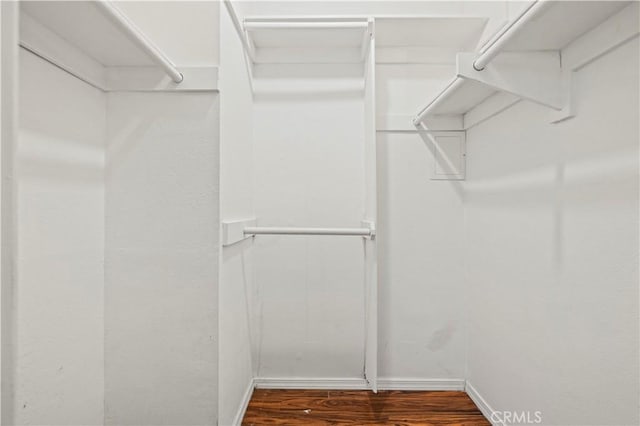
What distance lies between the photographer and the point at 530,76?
102cm

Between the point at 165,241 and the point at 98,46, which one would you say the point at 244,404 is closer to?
the point at 165,241

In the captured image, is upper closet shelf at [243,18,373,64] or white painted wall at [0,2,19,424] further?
upper closet shelf at [243,18,373,64]

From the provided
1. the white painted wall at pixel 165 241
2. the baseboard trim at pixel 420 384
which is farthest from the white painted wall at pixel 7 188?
the baseboard trim at pixel 420 384

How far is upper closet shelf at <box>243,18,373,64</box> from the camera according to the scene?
5.06ft

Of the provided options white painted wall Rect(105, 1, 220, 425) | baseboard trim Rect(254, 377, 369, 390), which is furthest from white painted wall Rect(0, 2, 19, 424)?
baseboard trim Rect(254, 377, 369, 390)

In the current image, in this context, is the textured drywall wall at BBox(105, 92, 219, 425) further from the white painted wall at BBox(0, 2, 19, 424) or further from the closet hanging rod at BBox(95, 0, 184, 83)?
the white painted wall at BBox(0, 2, 19, 424)

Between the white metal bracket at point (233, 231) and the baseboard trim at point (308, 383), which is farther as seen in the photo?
the baseboard trim at point (308, 383)

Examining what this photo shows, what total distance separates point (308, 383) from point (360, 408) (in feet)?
1.02

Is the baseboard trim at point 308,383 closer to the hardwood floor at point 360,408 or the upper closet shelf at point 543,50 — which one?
the hardwood floor at point 360,408

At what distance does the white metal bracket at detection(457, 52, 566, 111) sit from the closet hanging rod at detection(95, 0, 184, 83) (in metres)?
0.93

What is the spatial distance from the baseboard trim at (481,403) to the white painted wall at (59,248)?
1.54 m

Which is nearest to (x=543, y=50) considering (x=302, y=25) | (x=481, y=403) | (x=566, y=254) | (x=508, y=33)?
(x=508, y=33)

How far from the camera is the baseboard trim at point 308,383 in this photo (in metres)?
1.76

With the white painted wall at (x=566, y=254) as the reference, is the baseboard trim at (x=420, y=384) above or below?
below
